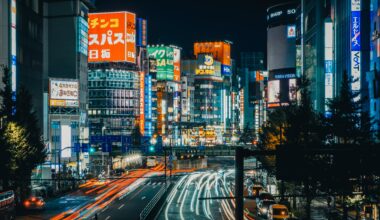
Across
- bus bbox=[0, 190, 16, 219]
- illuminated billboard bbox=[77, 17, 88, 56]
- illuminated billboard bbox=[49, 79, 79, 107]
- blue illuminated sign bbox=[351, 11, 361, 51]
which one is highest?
illuminated billboard bbox=[77, 17, 88, 56]

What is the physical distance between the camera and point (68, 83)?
80125mm

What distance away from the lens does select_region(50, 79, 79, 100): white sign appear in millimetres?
79312

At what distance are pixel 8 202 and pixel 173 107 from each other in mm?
129733

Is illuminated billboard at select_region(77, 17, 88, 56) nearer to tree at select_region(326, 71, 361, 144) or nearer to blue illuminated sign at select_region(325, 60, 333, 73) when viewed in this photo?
blue illuminated sign at select_region(325, 60, 333, 73)

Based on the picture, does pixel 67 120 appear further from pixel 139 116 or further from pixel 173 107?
pixel 173 107

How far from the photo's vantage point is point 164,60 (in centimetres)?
17325

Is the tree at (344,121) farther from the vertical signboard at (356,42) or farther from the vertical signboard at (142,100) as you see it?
the vertical signboard at (142,100)

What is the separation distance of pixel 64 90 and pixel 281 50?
2371 inches

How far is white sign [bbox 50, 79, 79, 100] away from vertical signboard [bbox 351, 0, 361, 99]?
38270 millimetres

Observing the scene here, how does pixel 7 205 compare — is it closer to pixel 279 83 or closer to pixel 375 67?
pixel 375 67

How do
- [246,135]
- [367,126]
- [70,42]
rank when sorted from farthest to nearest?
1. [246,135]
2. [70,42]
3. [367,126]

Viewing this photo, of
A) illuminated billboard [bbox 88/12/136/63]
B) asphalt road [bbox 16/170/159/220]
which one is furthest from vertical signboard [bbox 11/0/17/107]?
illuminated billboard [bbox 88/12/136/63]

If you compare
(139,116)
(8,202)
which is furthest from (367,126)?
(139,116)

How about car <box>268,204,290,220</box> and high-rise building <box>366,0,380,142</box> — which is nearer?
car <box>268,204,290,220</box>
